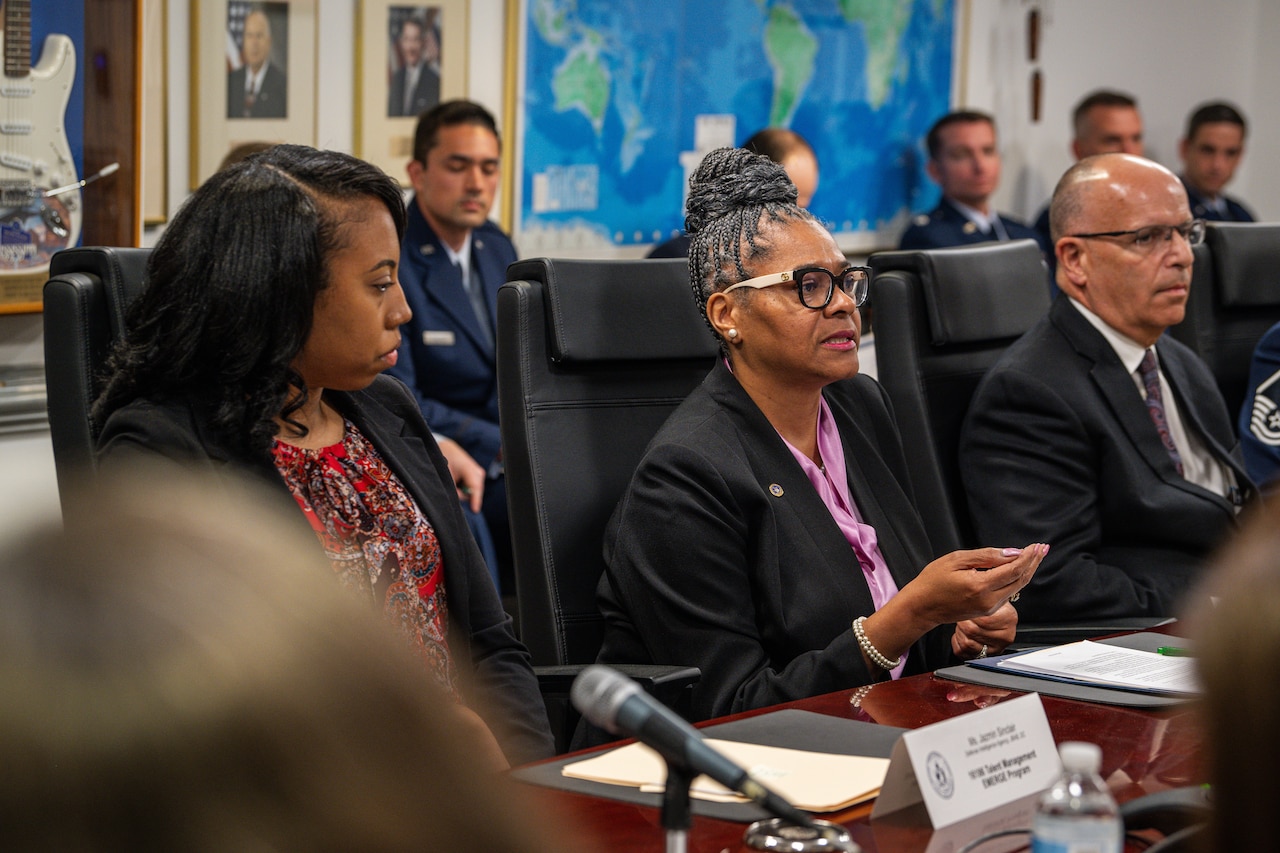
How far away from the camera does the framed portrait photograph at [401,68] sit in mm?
3738

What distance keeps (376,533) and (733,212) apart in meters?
0.71

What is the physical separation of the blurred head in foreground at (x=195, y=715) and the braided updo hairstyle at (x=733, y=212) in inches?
65.4

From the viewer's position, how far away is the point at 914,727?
4.57 ft

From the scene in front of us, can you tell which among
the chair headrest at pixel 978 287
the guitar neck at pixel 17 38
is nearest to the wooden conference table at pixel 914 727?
the chair headrest at pixel 978 287

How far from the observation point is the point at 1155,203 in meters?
2.65

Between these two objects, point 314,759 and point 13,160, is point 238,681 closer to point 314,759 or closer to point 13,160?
point 314,759

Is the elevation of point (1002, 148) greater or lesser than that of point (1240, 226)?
greater

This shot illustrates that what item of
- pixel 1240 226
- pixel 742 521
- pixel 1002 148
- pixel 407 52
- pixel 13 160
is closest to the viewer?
pixel 742 521

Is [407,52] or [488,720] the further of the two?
[407,52]

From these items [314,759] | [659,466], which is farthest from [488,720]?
[314,759]

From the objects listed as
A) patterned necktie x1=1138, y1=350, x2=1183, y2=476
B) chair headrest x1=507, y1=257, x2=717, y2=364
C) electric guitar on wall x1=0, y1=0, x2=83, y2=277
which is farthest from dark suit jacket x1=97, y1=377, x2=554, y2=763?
electric guitar on wall x1=0, y1=0, x2=83, y2=277

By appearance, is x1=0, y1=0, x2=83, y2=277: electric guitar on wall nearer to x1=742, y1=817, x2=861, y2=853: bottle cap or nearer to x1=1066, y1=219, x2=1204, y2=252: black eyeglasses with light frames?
x1=1066, y1=219, x2=1204, y2=252: black eyeglasses with light frames

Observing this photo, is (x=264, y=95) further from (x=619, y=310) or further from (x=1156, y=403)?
(x=1156, y=403)

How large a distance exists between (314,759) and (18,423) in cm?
286
